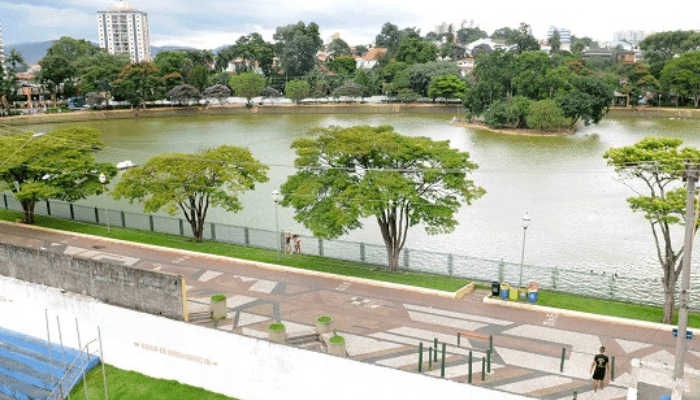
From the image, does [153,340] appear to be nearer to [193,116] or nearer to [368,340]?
[368,340]

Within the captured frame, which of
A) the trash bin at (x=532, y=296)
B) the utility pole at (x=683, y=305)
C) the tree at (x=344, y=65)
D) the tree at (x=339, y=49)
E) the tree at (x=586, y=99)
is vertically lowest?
the trash bin at (x=532, y=296)

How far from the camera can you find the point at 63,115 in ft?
285

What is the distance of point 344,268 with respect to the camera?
24.6 metres

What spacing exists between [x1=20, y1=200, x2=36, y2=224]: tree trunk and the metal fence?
6.13ft

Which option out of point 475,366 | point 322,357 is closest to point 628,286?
point 475,366

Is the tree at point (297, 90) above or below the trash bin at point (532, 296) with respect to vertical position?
above

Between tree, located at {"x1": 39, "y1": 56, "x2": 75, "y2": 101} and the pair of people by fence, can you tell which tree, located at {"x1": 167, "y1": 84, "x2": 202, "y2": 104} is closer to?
tree, located at {"x1": 39, "y1": 56, "x2": 75, "y2": 101}

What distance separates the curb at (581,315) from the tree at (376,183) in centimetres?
399

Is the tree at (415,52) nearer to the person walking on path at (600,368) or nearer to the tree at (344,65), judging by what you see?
the tree at (344,65)

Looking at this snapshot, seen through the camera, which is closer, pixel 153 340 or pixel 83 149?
pixel 153 340

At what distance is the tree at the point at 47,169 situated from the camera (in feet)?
98.7

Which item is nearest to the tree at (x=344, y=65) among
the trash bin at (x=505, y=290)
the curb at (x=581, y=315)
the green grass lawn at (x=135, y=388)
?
the trash bin at (x=505, y=290)

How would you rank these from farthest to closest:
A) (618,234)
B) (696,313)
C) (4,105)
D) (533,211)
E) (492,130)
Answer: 1. (4,105)
2. (492,130)
3. (533,211)
4. (618,234)
5. (696,313)

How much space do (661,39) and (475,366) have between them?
104 m
